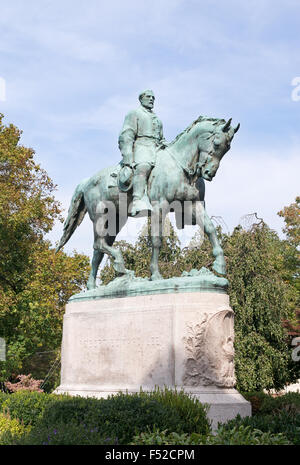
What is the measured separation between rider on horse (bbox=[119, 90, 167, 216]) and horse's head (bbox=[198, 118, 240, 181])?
3.72 feet

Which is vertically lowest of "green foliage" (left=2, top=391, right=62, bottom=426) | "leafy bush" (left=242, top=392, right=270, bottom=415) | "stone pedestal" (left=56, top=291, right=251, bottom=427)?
"leafy bush" (left=242, top=392, right=270, bottom=415)

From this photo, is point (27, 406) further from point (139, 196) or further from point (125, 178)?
point (125, 178)

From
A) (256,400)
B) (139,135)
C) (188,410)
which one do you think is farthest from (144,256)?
(188,410)

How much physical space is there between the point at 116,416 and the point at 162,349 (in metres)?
2.87

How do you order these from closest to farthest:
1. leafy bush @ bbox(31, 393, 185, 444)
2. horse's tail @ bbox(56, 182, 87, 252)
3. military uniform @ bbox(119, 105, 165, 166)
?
leafy bush @ bbox(31, 393, 185, 444) < military uniform @ bbox(119, 105, 165, 166) < horse's tail @ bbox(56, 182, 87, 252)

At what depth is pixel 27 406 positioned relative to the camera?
10680mm

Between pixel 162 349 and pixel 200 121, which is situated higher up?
pixel 200 121

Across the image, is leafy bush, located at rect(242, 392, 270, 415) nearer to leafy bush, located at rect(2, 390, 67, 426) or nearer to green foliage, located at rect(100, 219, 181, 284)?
leafy bush, located at rect(2, 390, 67, 426)

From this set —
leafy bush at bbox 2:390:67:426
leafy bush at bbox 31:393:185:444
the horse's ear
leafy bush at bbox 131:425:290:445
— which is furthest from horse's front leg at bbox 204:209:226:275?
leafy bush at bbox 131:425:290:445

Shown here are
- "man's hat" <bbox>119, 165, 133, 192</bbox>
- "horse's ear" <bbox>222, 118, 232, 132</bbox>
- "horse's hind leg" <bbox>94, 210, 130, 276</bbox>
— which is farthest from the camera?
"horse's hind leg" <bbox>94, 210, 130, 276</bbox>

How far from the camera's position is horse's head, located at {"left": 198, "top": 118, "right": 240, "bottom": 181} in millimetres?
10211

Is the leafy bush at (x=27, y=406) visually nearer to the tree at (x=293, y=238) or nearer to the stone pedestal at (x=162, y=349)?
the stone pedestal at (x=162, y=349)
